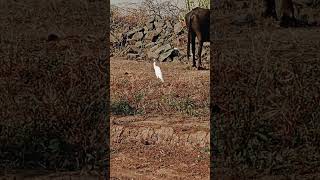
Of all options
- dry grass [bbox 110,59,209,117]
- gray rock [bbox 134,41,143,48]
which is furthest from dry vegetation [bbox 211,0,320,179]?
gray rock [bbox 134,41,143,48]

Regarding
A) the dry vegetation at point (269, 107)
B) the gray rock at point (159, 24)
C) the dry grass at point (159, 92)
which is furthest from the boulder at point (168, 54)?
the dry vegetation at point (269, 107)

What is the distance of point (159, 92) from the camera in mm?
6000

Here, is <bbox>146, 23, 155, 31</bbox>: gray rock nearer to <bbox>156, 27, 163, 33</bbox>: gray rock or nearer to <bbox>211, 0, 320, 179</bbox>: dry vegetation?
<bbox>156, 27, 163, 33</bbox>: gray rock

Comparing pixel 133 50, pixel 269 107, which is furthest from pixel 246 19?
pixel 133 50

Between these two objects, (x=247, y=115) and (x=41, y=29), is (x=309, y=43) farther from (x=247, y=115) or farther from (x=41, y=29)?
(x=41, y=29)

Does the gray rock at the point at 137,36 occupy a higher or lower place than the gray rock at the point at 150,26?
lower

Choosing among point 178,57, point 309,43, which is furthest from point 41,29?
point 178,57

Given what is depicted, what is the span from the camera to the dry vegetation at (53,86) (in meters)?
3.19

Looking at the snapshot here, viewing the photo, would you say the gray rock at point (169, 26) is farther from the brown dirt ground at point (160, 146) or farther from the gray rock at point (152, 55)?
the brown dirt ground at point (160, 146)

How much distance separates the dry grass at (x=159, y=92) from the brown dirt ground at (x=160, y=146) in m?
0.13

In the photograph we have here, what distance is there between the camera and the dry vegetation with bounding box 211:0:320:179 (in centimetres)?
331

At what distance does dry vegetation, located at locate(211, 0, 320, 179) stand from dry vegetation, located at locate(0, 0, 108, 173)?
0.79 m

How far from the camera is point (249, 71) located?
402 centimetres

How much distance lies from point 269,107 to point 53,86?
1.27m
